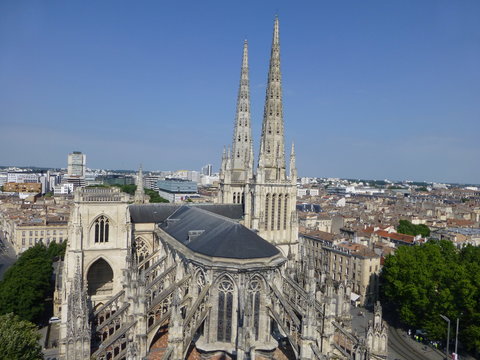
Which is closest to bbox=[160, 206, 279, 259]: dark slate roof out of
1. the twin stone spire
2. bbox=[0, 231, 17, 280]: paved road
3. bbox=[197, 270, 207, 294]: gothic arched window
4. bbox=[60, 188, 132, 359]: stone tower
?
bbox=[197, 270, 207, 294]: gothic arched window

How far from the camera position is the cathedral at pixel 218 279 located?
25547 mm

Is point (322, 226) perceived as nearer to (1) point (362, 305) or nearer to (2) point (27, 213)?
(1) point (362, 305)

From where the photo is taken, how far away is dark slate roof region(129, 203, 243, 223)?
47656 millimetres

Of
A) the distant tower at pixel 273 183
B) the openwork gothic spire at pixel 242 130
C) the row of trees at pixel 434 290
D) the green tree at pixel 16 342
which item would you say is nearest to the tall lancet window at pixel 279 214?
the distant tower at pixel 273 183

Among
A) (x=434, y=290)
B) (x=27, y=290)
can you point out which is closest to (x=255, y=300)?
(x=434, y=290)

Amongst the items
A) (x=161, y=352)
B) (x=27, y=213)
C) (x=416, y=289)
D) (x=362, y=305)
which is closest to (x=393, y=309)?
(x=362, y=305)

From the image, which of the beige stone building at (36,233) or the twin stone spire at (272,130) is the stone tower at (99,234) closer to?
the twin stone spire at (272,130)

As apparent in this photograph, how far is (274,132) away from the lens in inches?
1804

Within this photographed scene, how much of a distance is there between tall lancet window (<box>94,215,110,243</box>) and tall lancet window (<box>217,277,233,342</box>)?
759 inches

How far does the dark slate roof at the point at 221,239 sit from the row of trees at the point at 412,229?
61.9 metres

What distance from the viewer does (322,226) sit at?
97750 mm

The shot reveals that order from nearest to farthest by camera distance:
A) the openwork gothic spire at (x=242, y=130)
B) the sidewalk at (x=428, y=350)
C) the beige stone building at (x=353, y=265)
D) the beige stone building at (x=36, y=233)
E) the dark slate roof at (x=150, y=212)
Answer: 1. the sidewalk at (x=428, y=350)
2. the dark slate roof at (x=150, y=212)
3. the openwork gothic spire at (x=242, y=130)
4. the beige stone building at (x=353, y=265)
5. the beige stone building at (x=36, y=233)

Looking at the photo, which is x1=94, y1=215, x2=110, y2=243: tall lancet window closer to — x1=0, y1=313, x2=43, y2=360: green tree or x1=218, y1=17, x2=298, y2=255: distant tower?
x1=0, y1=313, x2=43, y2=360: green tree

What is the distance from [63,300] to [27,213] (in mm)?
71044
